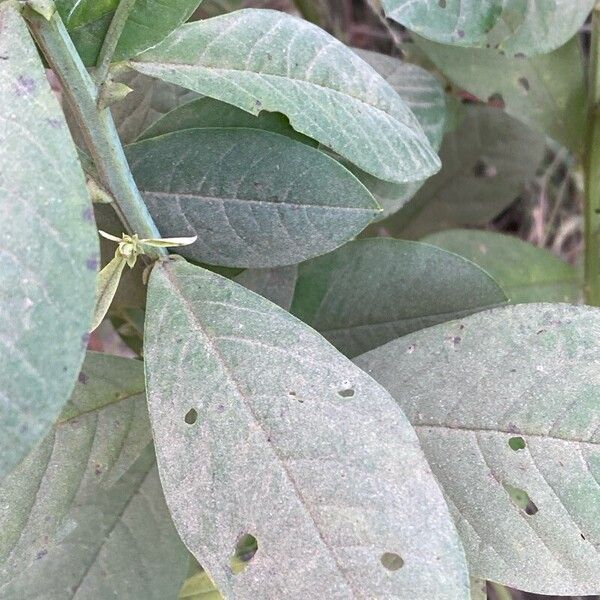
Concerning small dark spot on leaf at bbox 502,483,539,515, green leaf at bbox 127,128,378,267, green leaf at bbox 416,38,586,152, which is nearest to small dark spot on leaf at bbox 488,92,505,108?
green leaf at bbox 416,38,586,152

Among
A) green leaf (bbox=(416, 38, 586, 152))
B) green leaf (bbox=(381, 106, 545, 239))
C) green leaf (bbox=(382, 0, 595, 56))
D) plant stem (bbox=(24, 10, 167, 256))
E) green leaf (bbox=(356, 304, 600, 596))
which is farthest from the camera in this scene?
green leaf (bbox=(381, 106, 545, 239))

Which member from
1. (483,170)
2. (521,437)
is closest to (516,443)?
(521,437)

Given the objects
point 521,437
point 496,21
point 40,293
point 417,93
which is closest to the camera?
point 40,293

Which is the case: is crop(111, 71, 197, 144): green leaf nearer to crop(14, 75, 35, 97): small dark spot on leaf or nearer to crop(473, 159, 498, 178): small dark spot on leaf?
crop(14, 75, 35, 97): small dark spot on leaf

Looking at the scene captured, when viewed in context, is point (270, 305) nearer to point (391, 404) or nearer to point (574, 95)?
point (391, 404)

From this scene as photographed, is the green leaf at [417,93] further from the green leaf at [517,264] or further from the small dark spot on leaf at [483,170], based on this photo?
the small dark spot on leaf at [483,170]

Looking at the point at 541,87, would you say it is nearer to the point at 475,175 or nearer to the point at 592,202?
the point at 592,202
